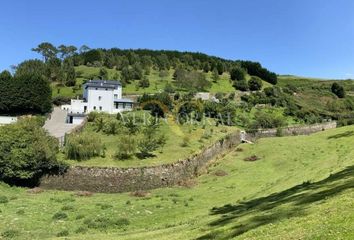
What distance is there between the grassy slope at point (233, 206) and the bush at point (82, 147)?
6383mm

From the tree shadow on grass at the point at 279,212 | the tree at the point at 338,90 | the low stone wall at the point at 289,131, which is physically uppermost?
the tree at the point at 338,90

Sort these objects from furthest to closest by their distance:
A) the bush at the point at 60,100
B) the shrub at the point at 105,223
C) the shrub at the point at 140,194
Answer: the bush at the point at 60,100 < the shrub at the point at 140,194 < the shrub at the point at 105,223

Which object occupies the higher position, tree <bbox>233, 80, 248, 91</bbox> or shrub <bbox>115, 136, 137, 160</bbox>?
tree <bbox>233, 80, 248, 91</bbox>

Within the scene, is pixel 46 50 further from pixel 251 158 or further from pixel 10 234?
pixel 10 234

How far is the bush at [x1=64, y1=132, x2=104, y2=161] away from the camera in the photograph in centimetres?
4306

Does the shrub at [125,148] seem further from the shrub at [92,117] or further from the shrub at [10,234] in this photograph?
the shrub at [92,117]

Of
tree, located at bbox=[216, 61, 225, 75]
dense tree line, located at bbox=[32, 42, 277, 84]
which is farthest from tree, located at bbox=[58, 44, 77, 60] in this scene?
tree, located at bbox=[216, 61, 225, 75]

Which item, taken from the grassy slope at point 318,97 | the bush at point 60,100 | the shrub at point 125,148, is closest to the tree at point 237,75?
the grassy slope at point 318,97

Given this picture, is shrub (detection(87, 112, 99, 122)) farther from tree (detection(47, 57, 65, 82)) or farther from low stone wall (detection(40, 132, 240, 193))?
tree (detection(47, 57, 65, 82))

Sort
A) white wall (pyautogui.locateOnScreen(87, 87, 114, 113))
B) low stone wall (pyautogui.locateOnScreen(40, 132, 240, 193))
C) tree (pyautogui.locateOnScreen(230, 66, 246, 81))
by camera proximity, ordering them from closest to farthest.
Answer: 1. low stone wall (pyautogui.locateOnScreen(40, 132, 240, 193))
2. white wall (pyautogui.locateOnScreen(87, 87, 114, 113))
3. tree (pyautogui.locateOnScreen(230, 66, 246, 81))

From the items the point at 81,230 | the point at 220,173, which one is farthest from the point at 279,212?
the point at 220,173

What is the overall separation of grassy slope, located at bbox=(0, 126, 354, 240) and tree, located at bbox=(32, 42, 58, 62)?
117 m

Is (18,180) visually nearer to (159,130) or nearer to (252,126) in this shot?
(159,130)

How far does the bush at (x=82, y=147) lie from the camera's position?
141 feet
